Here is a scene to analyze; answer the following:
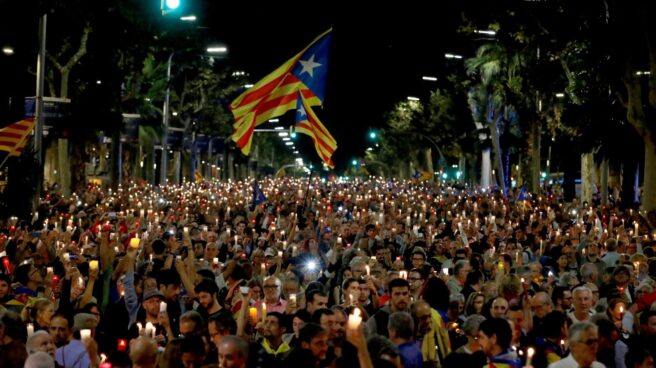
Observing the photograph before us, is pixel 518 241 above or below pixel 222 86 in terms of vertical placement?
below

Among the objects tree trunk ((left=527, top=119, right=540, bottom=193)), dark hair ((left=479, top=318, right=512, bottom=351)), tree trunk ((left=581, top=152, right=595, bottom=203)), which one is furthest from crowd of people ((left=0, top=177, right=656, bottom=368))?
A: tree trunk ((left=581, top=152, right=595, bottom=203))

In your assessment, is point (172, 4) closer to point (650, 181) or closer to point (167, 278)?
point (167, 278)

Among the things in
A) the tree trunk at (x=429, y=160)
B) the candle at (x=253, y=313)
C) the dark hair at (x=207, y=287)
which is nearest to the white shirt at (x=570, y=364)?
the candle at (x=253, y=313)

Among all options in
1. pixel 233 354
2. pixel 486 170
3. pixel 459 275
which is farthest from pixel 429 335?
pixel 486 170

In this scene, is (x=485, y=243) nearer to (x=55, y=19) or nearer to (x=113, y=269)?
(x=113, y=269)

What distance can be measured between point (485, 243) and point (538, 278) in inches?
193

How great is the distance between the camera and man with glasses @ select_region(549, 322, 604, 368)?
26.2ft

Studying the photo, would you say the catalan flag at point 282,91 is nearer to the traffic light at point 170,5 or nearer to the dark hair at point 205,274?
the traffic light at point 170,5

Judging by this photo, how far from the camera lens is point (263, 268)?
14.4 metres

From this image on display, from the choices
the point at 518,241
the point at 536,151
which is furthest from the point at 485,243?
the point at 536,151

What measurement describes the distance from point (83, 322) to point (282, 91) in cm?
1064

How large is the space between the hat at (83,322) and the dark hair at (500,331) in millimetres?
3003

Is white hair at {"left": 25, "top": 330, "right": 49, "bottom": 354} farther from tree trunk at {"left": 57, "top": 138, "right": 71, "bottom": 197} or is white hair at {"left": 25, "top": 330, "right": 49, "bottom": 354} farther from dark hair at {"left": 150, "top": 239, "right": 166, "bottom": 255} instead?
tree trunk at {"left": 57, "top": 138, "right": 71, "bottom": 197}

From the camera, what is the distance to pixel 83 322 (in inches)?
372
